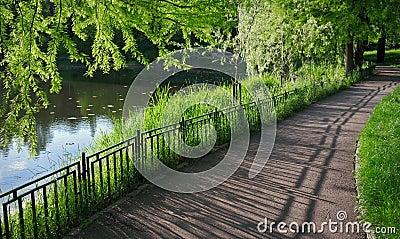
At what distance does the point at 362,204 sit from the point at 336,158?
8.87ft

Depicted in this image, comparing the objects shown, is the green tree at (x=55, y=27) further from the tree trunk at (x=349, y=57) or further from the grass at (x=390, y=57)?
the grass at (x=390, y=57)

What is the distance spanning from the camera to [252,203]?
5.75 meters

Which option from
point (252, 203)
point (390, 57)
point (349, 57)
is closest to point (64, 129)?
point (252, 203)

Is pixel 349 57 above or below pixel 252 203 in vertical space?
above

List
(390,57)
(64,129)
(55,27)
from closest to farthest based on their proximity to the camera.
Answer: (55,27) < (64,129) < (390,57)

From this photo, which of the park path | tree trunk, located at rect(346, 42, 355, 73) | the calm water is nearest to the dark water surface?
the calm water

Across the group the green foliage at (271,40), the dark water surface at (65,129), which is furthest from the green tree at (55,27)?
the green foliage at (271,40)

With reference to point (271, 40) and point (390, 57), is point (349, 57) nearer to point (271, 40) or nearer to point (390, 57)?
point (271, 40)

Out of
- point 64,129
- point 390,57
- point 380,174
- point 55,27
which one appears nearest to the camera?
point 55,27

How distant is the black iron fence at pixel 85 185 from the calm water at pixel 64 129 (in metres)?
0.65

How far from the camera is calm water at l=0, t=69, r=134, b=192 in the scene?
352 inches

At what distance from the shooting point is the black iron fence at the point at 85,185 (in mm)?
4633

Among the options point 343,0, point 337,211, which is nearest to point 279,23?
point 343,0

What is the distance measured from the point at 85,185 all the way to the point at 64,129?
9.00 metres
